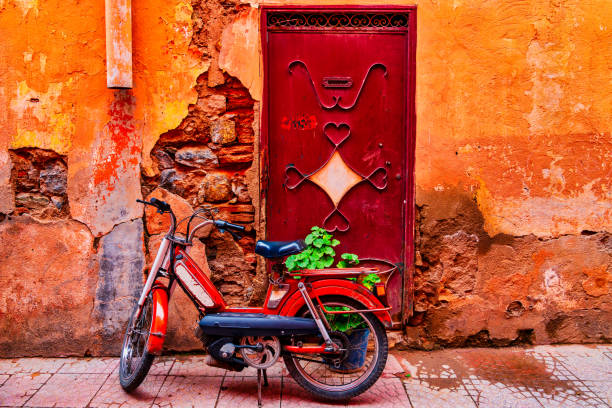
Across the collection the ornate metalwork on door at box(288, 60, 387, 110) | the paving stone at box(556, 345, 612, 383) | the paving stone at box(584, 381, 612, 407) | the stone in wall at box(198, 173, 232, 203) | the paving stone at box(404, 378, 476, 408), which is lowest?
the paving stone at box(404, 378, 476, 408)

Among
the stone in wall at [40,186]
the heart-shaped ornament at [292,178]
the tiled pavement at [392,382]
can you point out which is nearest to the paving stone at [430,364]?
the tiled pavement at [392,382]

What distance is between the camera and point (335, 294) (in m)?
3.57

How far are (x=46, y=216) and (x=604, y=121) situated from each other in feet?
14.7

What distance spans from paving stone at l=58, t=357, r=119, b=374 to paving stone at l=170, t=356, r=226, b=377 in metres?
0.47

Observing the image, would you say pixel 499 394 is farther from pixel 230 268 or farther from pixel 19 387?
pixel 19 387

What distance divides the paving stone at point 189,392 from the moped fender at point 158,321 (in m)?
0.32

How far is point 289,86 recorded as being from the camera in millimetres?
4242

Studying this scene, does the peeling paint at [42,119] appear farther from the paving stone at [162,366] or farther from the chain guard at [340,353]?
the chain guard at [340,353]

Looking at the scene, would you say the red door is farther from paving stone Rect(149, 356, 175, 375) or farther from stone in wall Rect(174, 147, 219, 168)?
paving stone Rect(149, 356, 175, 375)

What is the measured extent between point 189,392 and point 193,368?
0.38 metres

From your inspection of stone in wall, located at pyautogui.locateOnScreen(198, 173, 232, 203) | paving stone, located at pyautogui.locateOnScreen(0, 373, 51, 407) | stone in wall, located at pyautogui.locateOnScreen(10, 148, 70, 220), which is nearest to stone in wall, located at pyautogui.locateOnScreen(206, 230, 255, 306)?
stone in wall, located at pyautogui.locateOnScreen(198, 173, 232, 203)

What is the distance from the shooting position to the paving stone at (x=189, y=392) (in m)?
3.53

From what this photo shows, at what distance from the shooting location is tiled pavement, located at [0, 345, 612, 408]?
354cm

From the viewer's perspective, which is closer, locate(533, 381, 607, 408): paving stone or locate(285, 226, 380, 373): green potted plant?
locate(533, 381, 607, 408): paving stone
